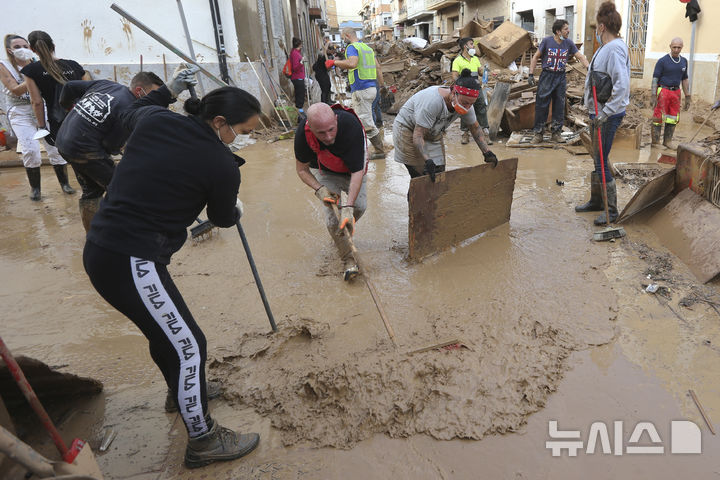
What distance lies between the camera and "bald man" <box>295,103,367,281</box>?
3287 mm

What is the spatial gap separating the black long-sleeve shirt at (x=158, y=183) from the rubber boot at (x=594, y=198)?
4039 millimetres

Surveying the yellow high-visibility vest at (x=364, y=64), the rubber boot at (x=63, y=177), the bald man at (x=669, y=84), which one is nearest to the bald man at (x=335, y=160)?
the rubber boot at (x=63, y=177)

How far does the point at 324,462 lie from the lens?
2.12m

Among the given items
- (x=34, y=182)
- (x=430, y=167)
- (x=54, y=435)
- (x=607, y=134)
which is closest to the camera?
(x=54, y=435)

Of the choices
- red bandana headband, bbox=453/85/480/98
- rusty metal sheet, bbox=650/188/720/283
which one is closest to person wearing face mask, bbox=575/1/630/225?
rusty metal sheet, bbox=650/188/720/283

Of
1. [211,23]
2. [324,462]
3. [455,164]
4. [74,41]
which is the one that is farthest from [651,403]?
[74,41]

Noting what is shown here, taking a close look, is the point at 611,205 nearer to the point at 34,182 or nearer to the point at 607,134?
the point at 607,134

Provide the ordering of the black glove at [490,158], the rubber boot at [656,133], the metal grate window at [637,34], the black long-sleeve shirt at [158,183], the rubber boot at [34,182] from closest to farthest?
1. the black long-sleeve shirt at [158,183]
2. the black glove at [490,158]
3. the rubber boot at [34,182]
4. the rubber boot at [656,133]
5. the metal grate window at [637,34]

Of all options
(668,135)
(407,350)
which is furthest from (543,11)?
(407,350)

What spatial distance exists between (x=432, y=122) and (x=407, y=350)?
7.06 feet

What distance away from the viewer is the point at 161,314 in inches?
74.9

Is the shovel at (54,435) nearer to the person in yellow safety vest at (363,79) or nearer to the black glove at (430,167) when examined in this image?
the black glove at (430,167)

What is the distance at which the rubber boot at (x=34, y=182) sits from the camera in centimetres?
592

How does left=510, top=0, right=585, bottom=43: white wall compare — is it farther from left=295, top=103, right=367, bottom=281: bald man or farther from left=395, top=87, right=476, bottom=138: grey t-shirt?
left=295, top=103, right=367, bottom=281: bald man
